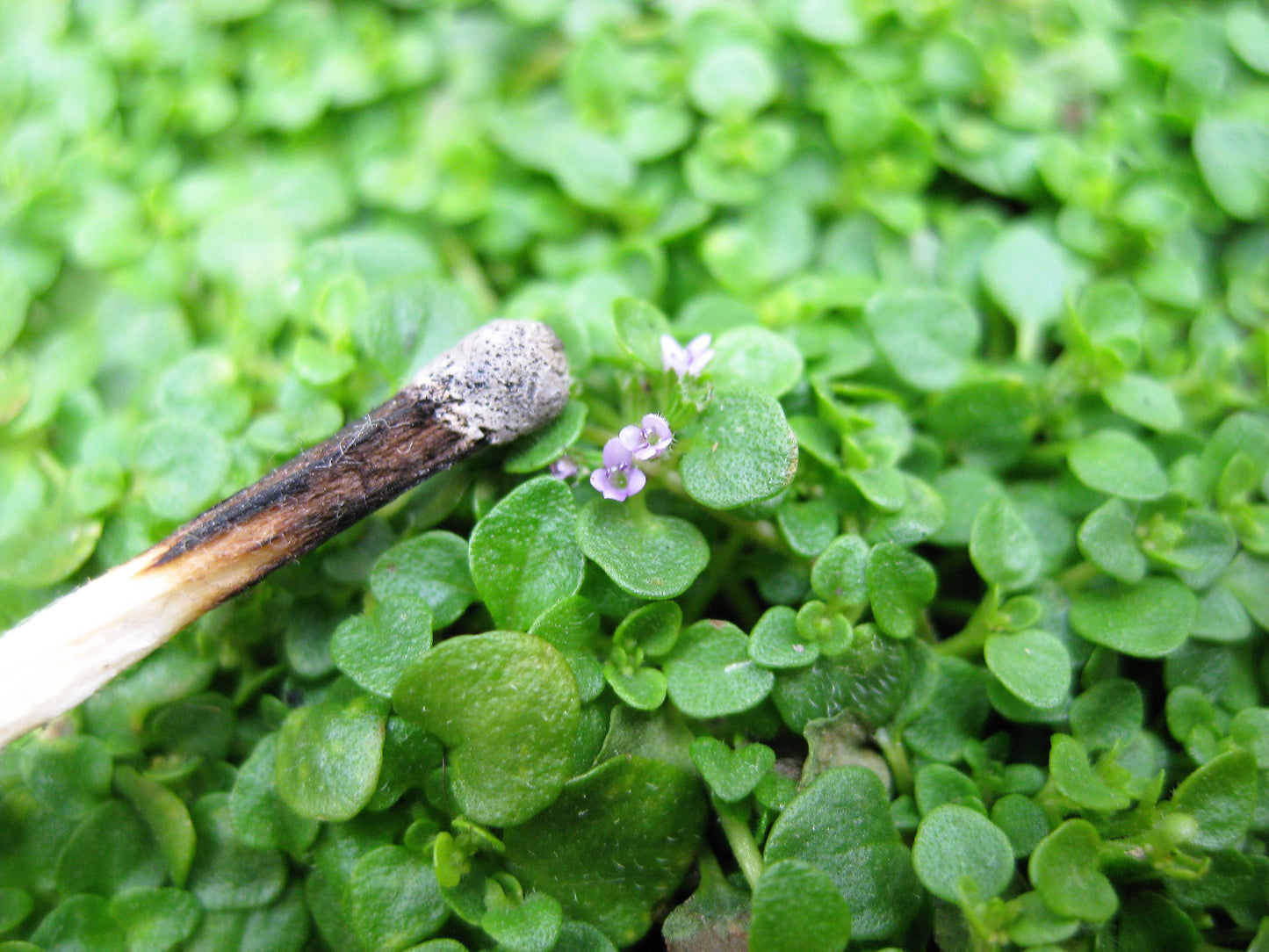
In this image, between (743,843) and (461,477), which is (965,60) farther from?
(743,843)

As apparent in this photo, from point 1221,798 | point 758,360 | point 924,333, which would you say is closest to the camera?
point 1221,798

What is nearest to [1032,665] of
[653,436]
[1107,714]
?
[1107,714]

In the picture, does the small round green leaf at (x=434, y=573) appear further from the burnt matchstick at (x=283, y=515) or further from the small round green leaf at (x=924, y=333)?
the small round green leaf at (x=924, y=333)

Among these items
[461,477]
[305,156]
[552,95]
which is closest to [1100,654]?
[461,477]

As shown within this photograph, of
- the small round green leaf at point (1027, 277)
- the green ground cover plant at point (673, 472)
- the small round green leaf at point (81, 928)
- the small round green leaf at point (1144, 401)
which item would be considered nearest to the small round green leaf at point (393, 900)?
the green ground cover plant at point (673, 472)

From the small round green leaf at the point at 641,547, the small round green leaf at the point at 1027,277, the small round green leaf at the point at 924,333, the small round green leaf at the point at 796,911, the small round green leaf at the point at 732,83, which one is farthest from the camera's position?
the small round green leaf at the point at 732,83

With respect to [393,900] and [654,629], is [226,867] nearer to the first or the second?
[393,900]
